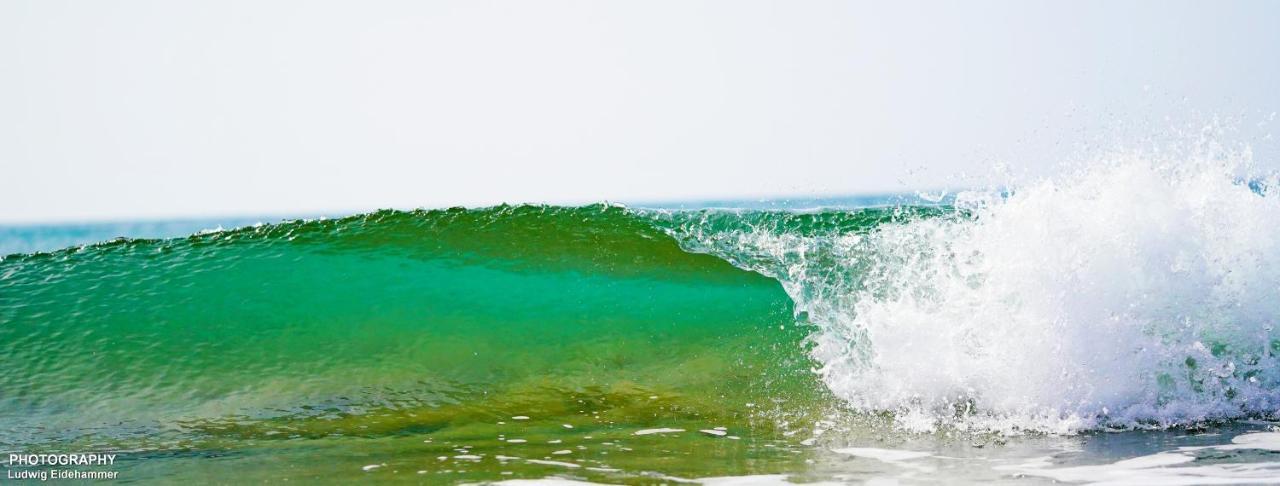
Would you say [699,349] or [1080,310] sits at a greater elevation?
[1080,310]

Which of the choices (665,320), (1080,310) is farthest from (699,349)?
(1080,310)

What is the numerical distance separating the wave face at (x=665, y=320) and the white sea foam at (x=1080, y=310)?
15 millimetres

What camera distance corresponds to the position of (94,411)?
6480 mm

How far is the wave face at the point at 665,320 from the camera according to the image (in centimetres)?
548

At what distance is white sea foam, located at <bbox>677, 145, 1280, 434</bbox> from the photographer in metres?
5.28

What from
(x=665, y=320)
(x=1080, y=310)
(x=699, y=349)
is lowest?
(x=699, y=349)

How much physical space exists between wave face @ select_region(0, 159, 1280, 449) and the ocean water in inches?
0.9

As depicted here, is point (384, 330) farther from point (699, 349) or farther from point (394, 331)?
point (699, 349)

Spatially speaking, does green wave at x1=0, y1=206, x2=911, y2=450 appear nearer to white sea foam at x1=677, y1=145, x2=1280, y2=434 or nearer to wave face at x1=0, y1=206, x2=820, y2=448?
wave face at x1=0, y1=206, x2=820, y2=448

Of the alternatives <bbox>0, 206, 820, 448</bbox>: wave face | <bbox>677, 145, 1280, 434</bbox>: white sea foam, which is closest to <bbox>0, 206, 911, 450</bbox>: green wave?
<bbox>0, 206, 820, 448</bbox>: wave face

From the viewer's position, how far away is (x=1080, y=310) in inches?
216

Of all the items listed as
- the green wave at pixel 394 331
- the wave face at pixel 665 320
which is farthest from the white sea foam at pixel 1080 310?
the green wave at pixel 394 331

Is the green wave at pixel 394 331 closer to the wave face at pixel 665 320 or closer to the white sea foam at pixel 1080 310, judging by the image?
Answer: the wave face at pixel 665 320

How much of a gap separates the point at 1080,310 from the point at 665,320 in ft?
10.9
